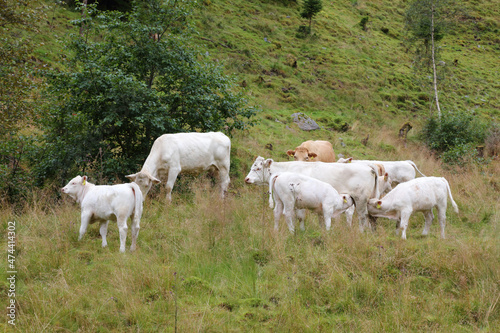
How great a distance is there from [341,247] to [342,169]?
351 cm

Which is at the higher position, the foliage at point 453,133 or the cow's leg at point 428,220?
the foliage at point 453,133

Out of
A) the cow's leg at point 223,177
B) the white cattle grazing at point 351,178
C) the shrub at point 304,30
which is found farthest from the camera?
the shrub at point 304,30

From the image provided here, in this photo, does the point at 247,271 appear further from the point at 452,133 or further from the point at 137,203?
the point at 452,133

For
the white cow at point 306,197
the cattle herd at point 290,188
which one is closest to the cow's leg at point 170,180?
the cattle herd at point 290,188

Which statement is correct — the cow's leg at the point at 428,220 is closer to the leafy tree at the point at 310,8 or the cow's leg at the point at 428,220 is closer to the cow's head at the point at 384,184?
the cow's head at the point at 384,184

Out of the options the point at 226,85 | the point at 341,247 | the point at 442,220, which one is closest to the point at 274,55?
the point at 226,85

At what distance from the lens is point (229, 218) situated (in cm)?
852

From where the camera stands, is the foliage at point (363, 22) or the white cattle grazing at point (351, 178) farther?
the foliage at point (363, 22)

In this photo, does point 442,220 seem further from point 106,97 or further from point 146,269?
A: point 106,97

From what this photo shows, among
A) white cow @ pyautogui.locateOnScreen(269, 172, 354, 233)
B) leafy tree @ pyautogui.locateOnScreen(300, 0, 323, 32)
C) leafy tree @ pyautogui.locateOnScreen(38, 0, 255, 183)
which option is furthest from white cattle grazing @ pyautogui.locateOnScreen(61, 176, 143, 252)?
leafy tree @ pyautogui.locateOnScreen(300, 0, 323, 32)

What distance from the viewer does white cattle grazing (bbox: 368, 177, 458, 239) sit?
8.96 m

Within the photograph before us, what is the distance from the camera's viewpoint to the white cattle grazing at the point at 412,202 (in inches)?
353

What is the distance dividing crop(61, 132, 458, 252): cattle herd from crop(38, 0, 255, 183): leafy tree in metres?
1.08

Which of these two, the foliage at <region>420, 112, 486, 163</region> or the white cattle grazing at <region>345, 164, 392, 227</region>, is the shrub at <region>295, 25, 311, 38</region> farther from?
the white cattle grazing at <region>345, 164, 392, 227</region>
